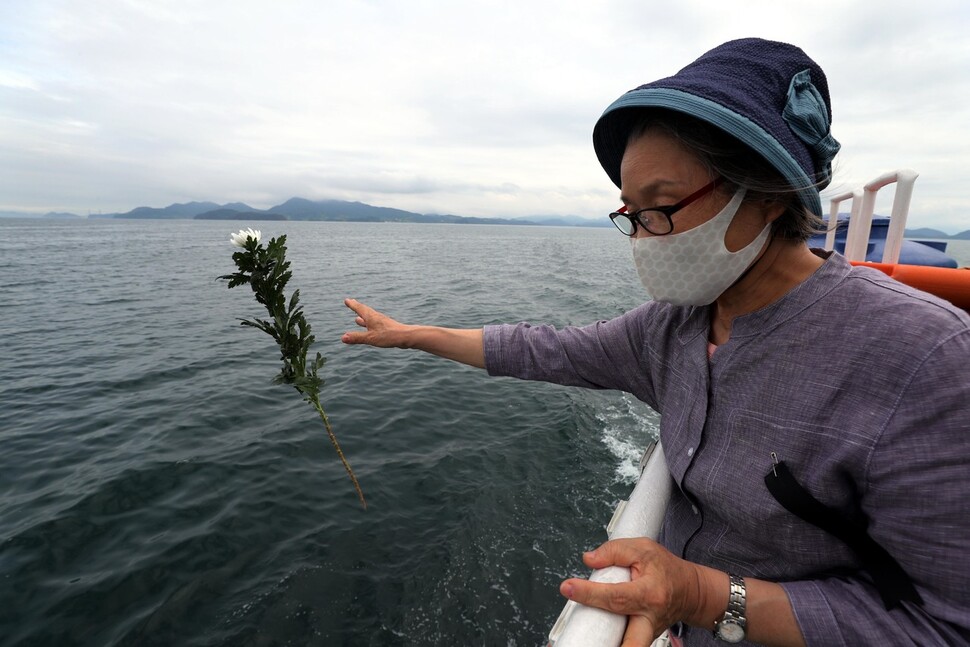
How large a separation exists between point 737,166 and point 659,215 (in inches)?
11.1

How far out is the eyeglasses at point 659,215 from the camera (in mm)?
1510

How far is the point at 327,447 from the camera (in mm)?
8578

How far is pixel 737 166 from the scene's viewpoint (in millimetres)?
1427

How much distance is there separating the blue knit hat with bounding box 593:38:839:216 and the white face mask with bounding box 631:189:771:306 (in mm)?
197

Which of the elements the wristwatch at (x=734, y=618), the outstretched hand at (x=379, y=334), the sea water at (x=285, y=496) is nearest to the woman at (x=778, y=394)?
the wristwatch at (x=734, y=618)

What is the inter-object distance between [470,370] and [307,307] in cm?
1182

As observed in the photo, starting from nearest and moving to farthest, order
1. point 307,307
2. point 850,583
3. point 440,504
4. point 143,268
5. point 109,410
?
point 850,583 → point 440,504 → point 109,410 → point 307,307 → point 143,268

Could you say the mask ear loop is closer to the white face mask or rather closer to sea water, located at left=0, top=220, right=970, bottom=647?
the white face mask

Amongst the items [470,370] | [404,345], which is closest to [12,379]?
[470,370]

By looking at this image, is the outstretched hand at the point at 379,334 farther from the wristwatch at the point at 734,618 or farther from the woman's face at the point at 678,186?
the wristwatch at the point at 734,618

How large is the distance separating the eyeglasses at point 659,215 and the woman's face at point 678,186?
0.01m

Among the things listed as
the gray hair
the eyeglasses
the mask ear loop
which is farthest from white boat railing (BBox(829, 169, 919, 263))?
the mask ear loop

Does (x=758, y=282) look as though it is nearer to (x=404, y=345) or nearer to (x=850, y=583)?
(x=850, y=583)

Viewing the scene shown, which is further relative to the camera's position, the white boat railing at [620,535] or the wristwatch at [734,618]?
the wristwatch at [734,618]
